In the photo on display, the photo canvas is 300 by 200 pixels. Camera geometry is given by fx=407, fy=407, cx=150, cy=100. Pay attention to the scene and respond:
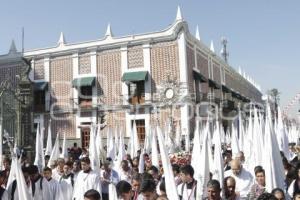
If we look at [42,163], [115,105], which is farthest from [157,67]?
[42,163]

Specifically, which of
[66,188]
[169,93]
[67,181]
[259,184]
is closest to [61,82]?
[169,93]

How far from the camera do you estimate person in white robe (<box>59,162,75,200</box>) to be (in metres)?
6.95

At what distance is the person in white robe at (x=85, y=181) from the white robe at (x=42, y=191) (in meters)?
0.62

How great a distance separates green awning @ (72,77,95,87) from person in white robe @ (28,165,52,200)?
20.5 m

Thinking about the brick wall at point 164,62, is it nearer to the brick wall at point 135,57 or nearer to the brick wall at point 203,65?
the brick wall at point 135,57

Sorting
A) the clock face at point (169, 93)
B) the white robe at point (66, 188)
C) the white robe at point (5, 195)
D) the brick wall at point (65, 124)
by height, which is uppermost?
the clock face at point (169, 93)

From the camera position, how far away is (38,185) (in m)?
6.29

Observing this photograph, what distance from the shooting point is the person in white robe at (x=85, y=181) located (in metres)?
6.97

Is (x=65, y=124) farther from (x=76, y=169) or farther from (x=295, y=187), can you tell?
(x=295, y=187)

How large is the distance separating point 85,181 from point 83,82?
66.6ft

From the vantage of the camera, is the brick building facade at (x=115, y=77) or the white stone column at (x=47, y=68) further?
the white stone column at (x=47, y=68)

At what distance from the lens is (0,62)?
2969cm

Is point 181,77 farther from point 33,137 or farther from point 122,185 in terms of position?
point 122,185

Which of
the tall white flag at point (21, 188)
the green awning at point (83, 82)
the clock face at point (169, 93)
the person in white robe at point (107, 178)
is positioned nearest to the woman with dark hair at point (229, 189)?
the tall white flag at point (21, 188)
